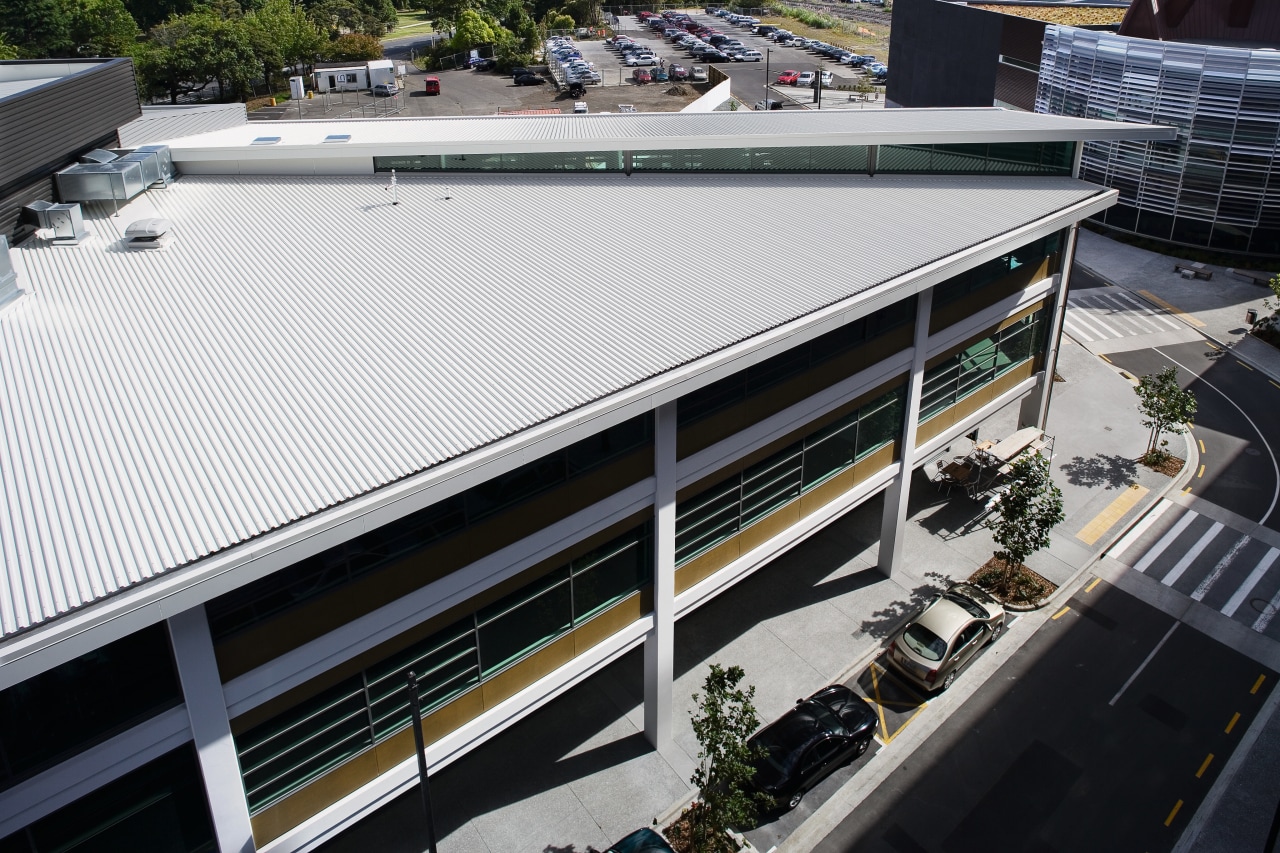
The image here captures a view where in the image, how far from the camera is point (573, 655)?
20844 mm

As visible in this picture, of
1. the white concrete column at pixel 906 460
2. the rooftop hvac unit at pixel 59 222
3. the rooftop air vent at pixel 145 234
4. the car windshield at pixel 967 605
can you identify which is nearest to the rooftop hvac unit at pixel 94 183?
the rooftop hvac unit at pixel 59 222

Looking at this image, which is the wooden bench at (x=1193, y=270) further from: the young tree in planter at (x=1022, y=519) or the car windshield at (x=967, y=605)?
the car windshield at (x=967, y=605)

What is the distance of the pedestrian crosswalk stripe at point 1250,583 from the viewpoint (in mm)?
28641

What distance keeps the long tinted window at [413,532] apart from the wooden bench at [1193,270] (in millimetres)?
43486

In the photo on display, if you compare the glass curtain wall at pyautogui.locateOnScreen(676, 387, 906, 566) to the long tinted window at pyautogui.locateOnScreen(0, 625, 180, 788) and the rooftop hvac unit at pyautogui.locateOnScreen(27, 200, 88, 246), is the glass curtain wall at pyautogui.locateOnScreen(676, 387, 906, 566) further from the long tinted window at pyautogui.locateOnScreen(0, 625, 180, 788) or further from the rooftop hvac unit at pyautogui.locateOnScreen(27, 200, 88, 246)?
the rooftop hvac unit at pyautogui.locateOnScreen(27, 200, 88, 246)

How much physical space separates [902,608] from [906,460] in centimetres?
429

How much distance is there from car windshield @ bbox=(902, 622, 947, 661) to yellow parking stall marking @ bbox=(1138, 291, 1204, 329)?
98.0ft

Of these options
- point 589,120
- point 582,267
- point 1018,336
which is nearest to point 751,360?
point 582,267

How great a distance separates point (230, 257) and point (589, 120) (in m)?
16.5

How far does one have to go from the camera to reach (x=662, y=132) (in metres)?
32.0

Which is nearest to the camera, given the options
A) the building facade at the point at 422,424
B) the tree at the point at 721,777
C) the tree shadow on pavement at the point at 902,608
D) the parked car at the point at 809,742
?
the building facade at the point at 422,424

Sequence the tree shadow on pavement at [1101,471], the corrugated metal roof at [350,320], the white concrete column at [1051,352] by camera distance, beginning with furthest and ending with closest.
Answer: the tree shadow on pavement at [1101,471], the white concrete column at [1051,352], the corrugated metal roof at [350,320]

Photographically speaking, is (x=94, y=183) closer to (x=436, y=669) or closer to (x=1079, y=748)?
(x=436, y=669)

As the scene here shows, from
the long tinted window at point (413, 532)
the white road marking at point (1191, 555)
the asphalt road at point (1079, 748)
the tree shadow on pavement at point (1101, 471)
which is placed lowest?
the asphalt road at point (1079, 748)
